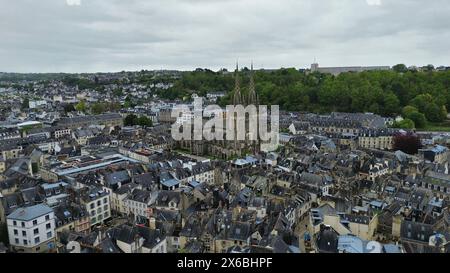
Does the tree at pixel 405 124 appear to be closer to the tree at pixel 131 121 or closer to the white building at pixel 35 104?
the tree at pixel 131 121

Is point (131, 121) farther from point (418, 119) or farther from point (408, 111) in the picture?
point (418, 119)

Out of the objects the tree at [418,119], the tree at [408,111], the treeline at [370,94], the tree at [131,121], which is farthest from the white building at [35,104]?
the tree at [418,119]

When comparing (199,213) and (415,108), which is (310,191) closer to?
(199,213)

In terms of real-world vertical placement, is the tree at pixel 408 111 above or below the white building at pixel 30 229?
above

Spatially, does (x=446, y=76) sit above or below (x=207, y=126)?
above

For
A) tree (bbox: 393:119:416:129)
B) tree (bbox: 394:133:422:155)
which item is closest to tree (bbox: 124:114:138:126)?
tree (bbox: 394:133:422:155)

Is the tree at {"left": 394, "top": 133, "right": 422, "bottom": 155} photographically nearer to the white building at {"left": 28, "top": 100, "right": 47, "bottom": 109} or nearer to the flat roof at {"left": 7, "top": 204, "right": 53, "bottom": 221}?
the flat roof at {"left": 7, "top": 204, "right": 53, "bottom": 221}

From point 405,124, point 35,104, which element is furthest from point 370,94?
point 35,104
